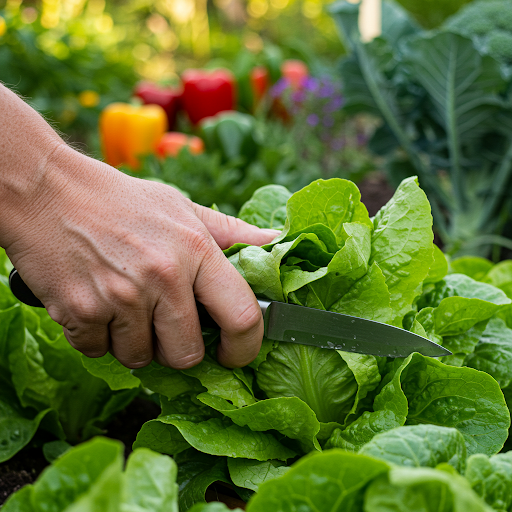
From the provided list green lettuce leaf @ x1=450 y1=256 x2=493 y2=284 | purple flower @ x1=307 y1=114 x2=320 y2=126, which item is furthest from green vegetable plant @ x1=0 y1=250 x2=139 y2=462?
purple flower @ x1=307 y1=114 x2=320 y2=126

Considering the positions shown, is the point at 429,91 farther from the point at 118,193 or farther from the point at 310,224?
the point at 118,193

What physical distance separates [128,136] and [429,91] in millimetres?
2126

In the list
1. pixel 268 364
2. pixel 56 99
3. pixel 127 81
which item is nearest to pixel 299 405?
pixel 268 364

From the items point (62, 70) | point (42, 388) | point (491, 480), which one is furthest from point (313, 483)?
point (62, 70)

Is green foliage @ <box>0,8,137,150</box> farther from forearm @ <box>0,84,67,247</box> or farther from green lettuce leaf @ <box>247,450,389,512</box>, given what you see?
green lettuce leaf @ <box>247,450,389,512</box>

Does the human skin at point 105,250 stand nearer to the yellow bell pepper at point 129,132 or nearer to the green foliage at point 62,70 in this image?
the yellow bell pepper at point 129,132

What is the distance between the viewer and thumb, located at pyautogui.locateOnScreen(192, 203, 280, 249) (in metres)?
1.38

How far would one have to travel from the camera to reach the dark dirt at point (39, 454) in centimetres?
151

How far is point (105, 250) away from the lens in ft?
3.70

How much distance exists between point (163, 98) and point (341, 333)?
4074 millimetres

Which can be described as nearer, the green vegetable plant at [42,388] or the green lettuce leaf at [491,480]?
the green lettuce leaf at [491,480]

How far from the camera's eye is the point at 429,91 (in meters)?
3.14

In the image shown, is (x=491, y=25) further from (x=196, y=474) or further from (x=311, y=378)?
(x=196, y=474)

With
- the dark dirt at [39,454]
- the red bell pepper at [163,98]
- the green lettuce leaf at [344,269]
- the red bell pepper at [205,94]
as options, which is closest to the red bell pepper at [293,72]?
the red bell pepper at [205,94]
